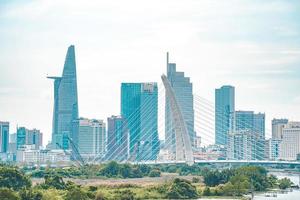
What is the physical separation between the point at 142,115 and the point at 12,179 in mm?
102980

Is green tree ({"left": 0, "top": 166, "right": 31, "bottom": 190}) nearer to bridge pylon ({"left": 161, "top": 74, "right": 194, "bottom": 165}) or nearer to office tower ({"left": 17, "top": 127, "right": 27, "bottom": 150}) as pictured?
bridge pylon ({"left": 161, "top": 74, "right": 194, "bottom": 165})

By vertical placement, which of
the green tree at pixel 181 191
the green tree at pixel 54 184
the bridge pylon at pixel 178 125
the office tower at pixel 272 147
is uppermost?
the bridge pylon at pixel 178 125

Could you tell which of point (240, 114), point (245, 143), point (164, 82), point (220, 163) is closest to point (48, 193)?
point (164, 82)

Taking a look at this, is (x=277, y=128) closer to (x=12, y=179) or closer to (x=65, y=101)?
(x=65, y=101)

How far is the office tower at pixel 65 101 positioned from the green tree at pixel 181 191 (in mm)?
109898

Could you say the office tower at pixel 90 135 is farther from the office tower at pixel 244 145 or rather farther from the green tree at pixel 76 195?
the green tree at pixel 76 195

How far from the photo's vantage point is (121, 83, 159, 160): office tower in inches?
5664

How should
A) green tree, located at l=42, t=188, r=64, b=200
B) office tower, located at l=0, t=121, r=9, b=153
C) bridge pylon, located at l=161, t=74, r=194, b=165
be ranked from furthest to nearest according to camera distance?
office tower, located at l=0, t=121, r=9, b=153
bridge pylon, located at l=161, t=74, r=194, b=165
green tree, located at l=42, t=188, r=64, b=200

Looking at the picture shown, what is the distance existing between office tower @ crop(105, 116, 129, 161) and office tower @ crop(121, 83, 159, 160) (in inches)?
36.2

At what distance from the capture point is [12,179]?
50719 mm

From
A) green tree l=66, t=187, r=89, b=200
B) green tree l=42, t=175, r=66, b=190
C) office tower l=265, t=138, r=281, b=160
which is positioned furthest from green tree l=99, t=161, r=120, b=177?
office tower l=265, t=138, r=281, b=160

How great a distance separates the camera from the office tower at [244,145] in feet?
463

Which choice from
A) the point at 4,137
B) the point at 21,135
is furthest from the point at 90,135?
the point at 4,137

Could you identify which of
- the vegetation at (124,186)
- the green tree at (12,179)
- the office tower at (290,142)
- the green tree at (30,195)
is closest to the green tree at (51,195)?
the vegetation at (124,186)
